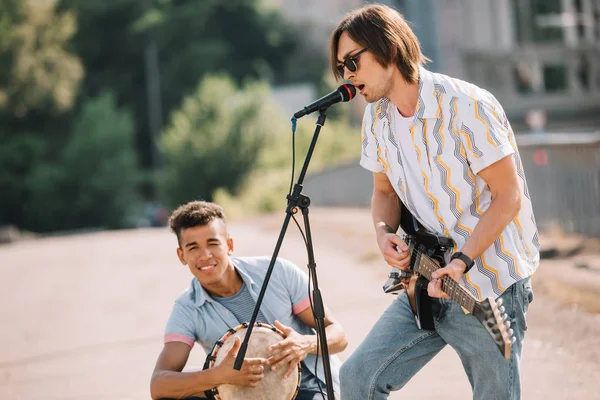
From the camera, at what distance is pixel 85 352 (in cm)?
908

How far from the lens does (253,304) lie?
4.70 meters

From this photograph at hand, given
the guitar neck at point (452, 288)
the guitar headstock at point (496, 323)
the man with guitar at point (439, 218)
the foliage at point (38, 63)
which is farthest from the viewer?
the foliage at point (38, 63)

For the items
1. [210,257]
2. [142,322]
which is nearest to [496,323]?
[210,257]

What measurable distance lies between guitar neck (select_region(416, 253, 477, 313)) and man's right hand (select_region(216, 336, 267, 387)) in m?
1.01

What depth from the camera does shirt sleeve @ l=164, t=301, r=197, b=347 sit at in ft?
15.0

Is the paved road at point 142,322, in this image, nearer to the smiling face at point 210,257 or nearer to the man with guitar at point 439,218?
the smiling face at point 210,257

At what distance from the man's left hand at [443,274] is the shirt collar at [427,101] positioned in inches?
22.3

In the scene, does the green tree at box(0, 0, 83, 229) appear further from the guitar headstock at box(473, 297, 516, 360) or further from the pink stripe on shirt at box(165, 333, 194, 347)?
the guitar headstock at box(473, 297, 516, 360)

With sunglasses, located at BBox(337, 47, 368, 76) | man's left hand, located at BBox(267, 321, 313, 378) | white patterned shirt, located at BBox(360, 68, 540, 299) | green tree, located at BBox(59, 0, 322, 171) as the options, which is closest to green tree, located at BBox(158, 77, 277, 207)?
green tree, located at BBox(59, 0, 322, 171)

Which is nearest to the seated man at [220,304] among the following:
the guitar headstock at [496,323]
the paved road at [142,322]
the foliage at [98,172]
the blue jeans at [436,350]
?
the blue jeans at [436,350]

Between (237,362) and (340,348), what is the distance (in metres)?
0.70

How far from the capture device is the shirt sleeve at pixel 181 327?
4562 mm

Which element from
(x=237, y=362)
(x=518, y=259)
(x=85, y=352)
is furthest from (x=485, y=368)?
(x=85, y=352)

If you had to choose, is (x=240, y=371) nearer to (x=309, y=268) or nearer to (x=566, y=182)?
(x=309, y=268)
